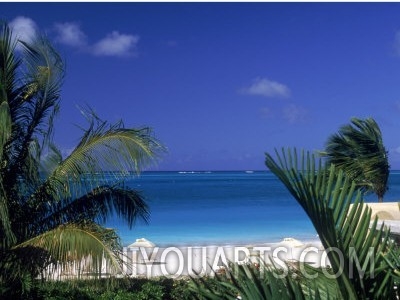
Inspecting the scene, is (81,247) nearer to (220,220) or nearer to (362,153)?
(362,153)

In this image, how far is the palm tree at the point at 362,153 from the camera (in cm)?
1224

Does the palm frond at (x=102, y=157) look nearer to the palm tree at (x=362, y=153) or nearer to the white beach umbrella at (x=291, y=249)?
the white beach umbrella at (x=291, y=249)

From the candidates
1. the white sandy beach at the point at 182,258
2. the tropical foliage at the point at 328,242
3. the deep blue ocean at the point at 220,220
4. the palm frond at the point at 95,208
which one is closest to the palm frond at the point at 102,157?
the palm frond at the point at 95,208

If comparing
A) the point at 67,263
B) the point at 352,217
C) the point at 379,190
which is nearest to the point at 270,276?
the point at 352,217

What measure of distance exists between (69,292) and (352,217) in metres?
7.97

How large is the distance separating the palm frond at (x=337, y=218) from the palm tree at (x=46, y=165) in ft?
18.8

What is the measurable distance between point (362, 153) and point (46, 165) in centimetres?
649

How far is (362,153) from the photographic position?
40.5 feet

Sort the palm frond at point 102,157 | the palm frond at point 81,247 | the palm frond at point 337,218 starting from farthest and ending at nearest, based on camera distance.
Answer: the palm frond at point 102,157
the palm frond at point 81,247
the palm frond at point 337,218

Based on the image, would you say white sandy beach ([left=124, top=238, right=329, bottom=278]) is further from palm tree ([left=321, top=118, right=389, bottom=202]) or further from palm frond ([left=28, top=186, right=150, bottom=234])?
palm frond ([left=28, top=186, right=150, bottom=234])

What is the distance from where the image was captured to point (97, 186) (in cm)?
842

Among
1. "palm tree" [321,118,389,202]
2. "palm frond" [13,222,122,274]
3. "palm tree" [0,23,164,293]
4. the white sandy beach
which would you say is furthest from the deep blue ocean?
"palm frond" [13,222,122,274]

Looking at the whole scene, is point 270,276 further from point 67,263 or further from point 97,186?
point 97,186

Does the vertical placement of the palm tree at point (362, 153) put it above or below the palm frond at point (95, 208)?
above
